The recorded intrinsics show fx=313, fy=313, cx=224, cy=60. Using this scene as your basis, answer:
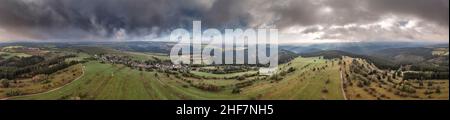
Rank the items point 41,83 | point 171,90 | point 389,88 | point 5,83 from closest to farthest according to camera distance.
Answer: point 389,88 → point 171,90 → point 41,83 → point 5,83

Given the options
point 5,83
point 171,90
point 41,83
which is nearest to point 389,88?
point 171,90

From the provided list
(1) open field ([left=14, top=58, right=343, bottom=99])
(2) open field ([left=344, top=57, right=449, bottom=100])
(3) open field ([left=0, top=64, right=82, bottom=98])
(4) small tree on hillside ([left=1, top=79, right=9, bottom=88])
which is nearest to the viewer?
(2) open field ([left=344, top=57, right=449, bottom=100])

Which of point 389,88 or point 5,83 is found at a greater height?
point 389,88

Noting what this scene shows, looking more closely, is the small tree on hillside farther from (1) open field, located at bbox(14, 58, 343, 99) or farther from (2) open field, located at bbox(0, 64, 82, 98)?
(1) open field, located at bbox(14, 58, 343, 99)

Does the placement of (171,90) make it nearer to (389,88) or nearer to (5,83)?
(389,88)

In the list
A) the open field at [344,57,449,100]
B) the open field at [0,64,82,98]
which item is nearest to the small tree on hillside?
the open field at [0,64,82,98]

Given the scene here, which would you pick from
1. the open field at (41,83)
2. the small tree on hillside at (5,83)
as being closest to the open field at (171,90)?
the open field at (41,83)

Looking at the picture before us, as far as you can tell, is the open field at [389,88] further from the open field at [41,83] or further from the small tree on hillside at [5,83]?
the small tree on hillside at [5,83]
